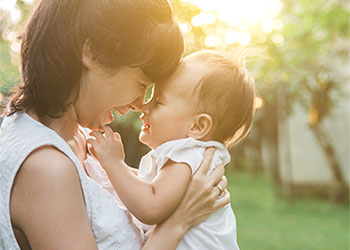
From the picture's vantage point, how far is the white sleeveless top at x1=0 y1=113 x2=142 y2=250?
149cm

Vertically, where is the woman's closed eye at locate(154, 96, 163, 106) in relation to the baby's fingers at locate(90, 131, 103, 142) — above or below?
above

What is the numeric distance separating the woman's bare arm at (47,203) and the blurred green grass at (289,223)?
648cm

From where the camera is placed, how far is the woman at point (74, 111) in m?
1.46

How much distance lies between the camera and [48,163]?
1458 mm

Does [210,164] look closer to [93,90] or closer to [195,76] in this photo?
[195,76]

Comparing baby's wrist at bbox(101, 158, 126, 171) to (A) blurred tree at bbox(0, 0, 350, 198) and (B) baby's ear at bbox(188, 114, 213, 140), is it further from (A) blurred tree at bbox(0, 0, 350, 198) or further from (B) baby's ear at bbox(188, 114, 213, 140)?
(A) blurred tree at bbox(0, 0, 350, 198)

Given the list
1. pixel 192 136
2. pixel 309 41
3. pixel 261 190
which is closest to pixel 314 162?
pixel 261 190

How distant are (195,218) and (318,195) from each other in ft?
31.5

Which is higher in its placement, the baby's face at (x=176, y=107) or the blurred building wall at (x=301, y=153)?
the baby's face at (x=176, y=107)

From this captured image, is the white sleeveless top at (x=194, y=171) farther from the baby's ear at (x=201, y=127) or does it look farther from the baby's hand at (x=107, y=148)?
the baby's hand at (x=107, y=148)

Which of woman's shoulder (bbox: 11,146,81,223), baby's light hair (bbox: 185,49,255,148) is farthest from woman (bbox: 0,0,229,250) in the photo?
baby's light hair (bbox: 185,49,255,148)

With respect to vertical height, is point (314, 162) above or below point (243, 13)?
below

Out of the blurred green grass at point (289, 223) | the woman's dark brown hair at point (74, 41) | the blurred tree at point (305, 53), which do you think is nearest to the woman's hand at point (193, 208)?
the woman's dark brown hair at point (74, 41)

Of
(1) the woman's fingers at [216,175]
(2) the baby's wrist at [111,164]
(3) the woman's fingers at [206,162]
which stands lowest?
(1) the woman's fingers at [216,175]
